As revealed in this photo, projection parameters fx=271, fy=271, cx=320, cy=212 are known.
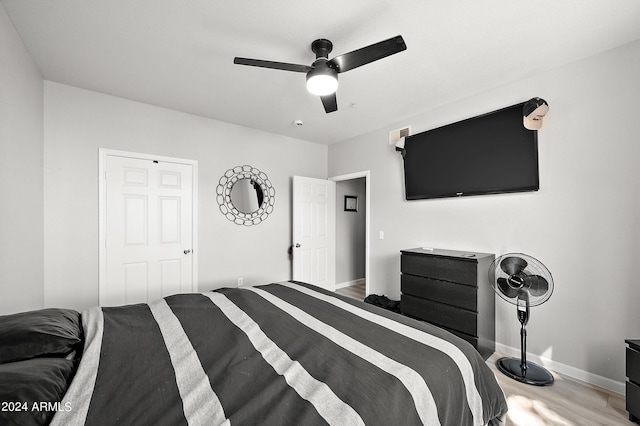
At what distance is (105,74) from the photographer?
8.38ft

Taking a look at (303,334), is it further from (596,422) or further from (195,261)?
(195,261)

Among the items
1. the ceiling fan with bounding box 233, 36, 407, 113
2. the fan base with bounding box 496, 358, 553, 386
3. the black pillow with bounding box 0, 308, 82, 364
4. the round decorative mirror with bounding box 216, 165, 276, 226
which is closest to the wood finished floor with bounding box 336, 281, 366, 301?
the round decorative mirror with bounding box 216, 165, 276, 226

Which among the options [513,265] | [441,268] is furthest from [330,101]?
[513,265]

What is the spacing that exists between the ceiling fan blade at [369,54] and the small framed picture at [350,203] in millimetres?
3447

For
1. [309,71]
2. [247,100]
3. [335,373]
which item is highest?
[247,100]

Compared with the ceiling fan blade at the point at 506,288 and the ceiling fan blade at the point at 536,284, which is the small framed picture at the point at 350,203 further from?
the ceiling fan blade at the point at 536,284

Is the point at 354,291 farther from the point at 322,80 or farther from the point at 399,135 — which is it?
the point at 322,80

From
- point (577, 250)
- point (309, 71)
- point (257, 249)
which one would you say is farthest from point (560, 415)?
point (257, 249)

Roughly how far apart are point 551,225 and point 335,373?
247cm

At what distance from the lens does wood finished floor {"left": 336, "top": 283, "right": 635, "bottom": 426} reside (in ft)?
5.77

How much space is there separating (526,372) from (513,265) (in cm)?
90

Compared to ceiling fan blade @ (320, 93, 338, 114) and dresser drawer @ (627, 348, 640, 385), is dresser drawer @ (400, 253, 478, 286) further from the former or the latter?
ceiling fan blade @ (320, 93, 338, 114)

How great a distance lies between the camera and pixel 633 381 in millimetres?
1744

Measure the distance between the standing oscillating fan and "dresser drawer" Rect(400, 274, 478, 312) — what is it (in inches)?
9.8
